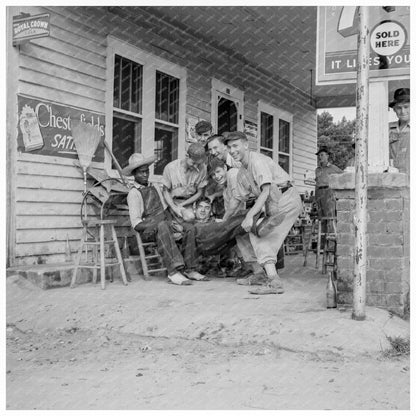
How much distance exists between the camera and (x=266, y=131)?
1298cm

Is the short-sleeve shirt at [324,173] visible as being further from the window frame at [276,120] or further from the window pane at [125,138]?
the window pane at [125,138]

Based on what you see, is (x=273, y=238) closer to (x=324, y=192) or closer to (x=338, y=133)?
(x=324, y=192)

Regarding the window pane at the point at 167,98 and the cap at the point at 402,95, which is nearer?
the cap at the point at 402,95

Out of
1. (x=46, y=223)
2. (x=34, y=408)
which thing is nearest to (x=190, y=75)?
(x=46, y=223)

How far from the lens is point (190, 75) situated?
945 centimetres

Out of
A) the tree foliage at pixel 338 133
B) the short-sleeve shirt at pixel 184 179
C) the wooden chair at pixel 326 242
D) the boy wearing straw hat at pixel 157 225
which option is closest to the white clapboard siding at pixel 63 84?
the boy wearing straw hat at pixel 157 225

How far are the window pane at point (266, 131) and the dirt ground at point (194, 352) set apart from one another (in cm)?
745

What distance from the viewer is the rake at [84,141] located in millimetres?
6953

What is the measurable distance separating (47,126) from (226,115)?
5.08 m

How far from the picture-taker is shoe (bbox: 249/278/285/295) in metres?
5.34

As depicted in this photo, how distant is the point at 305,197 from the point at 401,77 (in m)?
9.14

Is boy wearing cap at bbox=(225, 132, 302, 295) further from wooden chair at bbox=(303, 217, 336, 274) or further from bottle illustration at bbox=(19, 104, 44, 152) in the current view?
bottle illustration at bbox=(19, 104, 44, 152)

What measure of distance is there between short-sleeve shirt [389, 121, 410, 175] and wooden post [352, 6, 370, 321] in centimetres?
148

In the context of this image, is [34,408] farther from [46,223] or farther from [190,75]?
[190,75]
